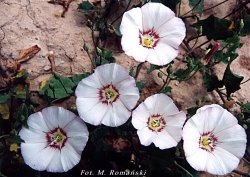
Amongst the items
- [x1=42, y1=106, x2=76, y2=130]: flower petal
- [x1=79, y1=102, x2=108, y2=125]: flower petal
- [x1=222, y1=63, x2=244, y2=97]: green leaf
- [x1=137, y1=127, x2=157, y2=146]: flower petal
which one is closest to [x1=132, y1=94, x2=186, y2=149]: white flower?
[x1=137, y1=127, x2=157, y2=146]: flower petal

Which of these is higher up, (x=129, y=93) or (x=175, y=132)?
(x=129, y=93)

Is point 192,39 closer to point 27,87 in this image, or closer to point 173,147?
point 173,147

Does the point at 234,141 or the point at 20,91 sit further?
the point at 20,91

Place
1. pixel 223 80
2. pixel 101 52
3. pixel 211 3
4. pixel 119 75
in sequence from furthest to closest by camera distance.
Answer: pixel 211 3 < pixel 223 80 < pixel 101 52 < pixel 119 75

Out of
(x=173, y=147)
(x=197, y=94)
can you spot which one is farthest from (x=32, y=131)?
(x=197, y=94)

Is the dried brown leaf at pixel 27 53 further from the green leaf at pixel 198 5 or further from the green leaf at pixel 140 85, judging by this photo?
the green leaf at pixel 198 5

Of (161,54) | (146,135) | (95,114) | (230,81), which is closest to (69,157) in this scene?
(95,114)

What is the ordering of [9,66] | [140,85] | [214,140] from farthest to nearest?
[9,66] → [140,85] → [214,140]

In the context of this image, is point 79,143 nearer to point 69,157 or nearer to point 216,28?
point 69,157

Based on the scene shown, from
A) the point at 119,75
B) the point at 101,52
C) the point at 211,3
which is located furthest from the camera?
the point at 211,3
